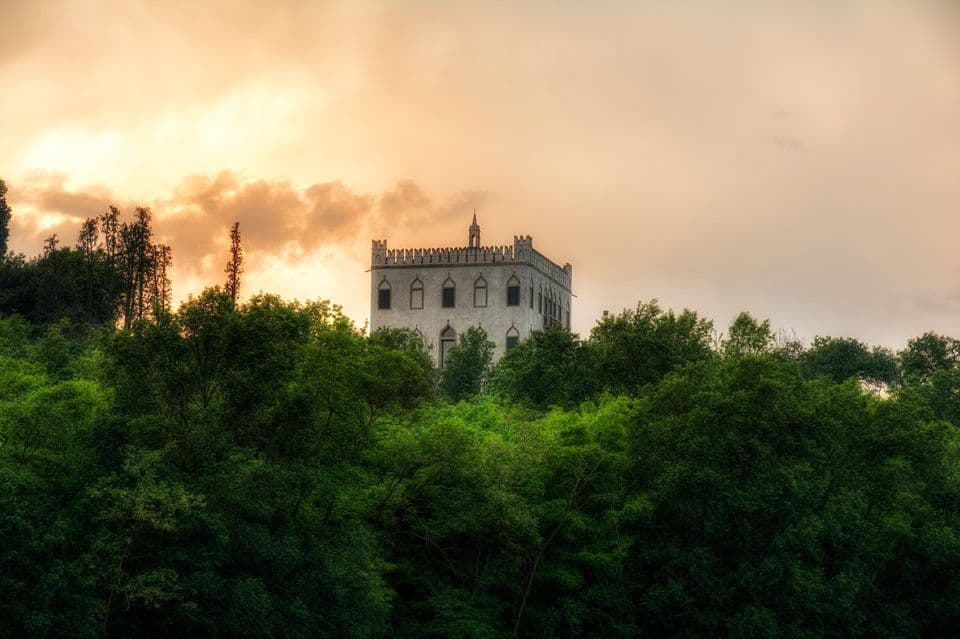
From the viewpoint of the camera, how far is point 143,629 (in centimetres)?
3500

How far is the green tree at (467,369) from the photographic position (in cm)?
8250

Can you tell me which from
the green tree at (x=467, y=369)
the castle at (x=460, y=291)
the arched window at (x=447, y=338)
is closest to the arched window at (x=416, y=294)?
the castle at (x=460, y=291)

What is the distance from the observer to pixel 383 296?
114m

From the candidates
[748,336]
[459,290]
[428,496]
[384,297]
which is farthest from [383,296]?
[428,496]

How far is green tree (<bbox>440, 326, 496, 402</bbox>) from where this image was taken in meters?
82.5

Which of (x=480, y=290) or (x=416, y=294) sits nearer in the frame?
(x=480, y=290)

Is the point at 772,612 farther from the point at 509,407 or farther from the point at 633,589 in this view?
the point at 509,407

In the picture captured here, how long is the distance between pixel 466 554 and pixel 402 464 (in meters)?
4.24

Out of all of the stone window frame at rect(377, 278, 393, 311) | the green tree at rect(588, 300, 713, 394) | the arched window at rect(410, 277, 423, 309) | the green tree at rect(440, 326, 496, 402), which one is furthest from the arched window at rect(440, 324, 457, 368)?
the green tree at rect(588, 300, 713, 394)

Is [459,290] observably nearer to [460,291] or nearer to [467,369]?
[460,291]

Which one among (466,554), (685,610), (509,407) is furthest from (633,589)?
(509,407)

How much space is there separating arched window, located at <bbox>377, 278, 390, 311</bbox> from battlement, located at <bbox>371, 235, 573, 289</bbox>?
5.09 feet

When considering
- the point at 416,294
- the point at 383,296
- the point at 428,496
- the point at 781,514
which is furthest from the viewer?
the point at 383,296

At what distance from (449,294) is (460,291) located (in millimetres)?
946
